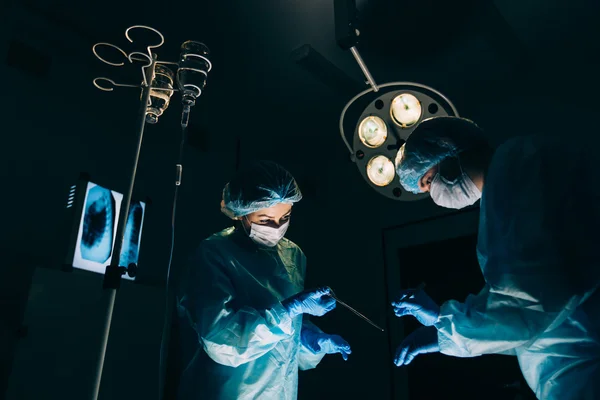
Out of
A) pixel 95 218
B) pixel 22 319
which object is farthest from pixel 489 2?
pixel 22 319

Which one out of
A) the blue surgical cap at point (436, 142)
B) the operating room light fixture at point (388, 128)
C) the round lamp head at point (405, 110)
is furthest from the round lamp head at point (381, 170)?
the blue surgical cap at point (436, 142)

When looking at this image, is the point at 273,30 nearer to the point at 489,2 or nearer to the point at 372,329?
the point at 489,2

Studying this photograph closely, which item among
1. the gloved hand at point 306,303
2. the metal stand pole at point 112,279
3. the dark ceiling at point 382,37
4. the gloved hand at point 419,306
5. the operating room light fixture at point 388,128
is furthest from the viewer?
the dark ceiling at point 382,37

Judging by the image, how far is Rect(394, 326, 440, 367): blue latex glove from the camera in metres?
1.43

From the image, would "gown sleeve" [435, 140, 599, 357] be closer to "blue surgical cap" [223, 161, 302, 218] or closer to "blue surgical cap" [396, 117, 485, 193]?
"blue surgical cap" [396, 117, 485, 193]

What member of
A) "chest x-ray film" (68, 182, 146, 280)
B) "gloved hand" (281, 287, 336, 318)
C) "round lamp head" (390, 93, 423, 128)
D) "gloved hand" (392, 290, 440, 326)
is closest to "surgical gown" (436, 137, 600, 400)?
"gloved hand" (392, 290, 440, 326)

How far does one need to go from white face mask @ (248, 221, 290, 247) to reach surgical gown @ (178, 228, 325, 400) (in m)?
0.04

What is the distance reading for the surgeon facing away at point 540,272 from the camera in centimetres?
104

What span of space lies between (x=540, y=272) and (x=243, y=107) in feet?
7.82

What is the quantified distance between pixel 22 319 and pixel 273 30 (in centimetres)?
195

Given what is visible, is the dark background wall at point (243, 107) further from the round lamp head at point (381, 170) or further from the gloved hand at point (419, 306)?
the gloved hand at point (419, 306)

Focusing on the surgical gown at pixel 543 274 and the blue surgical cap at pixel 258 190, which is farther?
the blue surgical cap at pixel 258 190

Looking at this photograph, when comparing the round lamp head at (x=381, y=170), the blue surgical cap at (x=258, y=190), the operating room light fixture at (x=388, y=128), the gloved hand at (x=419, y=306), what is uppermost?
the operating room light fixture at (x=388, y=128)

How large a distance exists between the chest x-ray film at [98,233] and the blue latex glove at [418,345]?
4.72 ft
